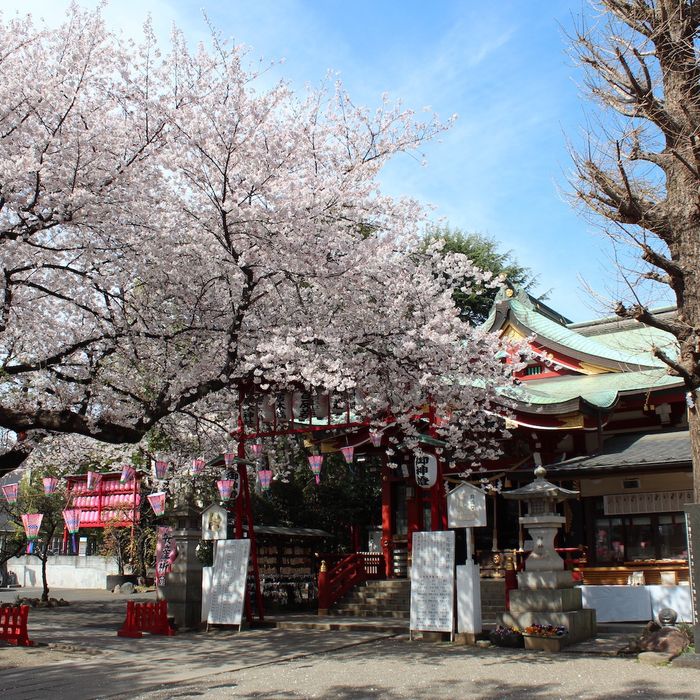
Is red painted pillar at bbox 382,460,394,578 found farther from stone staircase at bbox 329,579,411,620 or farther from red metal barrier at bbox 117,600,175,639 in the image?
red metal barrier at bbox 117,600,175,639

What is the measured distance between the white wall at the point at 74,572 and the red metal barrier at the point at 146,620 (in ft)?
67.6

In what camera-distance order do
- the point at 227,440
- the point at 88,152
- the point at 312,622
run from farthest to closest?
the point at 227,440, the point at 312,622, the point at 88,152

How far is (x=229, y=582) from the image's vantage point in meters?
15.6

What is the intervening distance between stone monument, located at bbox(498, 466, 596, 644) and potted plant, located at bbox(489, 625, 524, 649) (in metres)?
0.28

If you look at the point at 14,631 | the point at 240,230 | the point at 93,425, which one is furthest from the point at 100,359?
the point at 14,631

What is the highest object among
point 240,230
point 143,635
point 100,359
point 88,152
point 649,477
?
point 88,152

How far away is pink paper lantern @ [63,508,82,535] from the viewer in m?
27.6

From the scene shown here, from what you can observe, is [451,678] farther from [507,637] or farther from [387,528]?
[387,528]

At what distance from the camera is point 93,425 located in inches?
470

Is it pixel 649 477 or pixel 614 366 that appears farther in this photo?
pixel 614 366

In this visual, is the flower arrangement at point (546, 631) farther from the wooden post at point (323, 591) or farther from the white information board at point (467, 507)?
the wooden post at point (323, 591)

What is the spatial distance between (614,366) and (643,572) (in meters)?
5.97

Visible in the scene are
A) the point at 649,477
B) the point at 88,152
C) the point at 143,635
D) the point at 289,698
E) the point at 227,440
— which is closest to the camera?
the point at 289,698

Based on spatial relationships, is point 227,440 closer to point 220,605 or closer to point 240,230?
point 220,605
